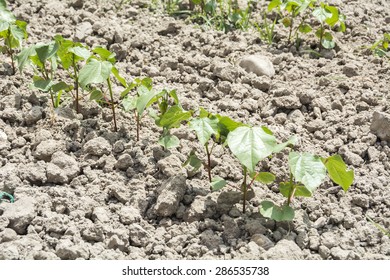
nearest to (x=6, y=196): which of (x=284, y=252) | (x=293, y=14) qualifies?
(x=284, y=252)

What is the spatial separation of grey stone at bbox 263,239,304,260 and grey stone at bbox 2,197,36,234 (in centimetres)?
97

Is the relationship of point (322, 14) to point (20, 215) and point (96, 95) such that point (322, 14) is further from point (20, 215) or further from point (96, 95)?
point (20, 215)

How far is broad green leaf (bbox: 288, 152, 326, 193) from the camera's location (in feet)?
7.65

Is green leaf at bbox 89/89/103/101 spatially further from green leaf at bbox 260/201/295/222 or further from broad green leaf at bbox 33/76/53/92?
green leaf at bbox 260/201/295/222

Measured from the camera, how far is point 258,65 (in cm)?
343

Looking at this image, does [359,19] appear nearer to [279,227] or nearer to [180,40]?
[180,40]

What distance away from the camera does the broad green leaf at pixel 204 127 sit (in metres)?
2.46

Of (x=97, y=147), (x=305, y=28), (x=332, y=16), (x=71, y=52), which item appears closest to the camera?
(x=97, y=147)

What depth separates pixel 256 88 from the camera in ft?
11.0

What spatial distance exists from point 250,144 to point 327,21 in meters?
1.56

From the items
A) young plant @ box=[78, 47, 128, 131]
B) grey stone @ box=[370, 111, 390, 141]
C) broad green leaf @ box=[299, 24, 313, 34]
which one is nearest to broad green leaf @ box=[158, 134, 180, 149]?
young plant @ box=[78, 47, 128, 131]

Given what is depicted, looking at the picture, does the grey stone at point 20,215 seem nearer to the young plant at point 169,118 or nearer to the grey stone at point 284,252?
the young plant at point 169,118

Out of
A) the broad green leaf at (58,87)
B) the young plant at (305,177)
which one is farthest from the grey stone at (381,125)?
the broad green leaf at (58,87)

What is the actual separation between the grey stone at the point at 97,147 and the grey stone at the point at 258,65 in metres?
1.00
